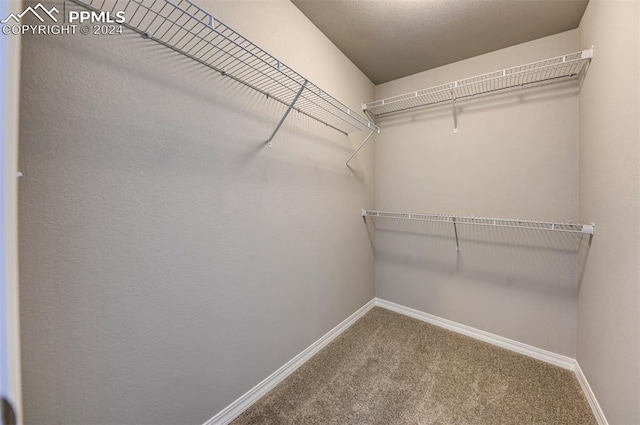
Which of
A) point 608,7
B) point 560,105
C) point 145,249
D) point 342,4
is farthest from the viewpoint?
point 560,105

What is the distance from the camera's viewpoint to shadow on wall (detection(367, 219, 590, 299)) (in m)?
1.69

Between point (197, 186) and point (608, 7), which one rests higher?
point (608, 7)

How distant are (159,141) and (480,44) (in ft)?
7.63

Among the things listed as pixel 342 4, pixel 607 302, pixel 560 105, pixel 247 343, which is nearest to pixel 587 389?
pixel 607 302

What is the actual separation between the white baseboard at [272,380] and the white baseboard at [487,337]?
602 mm

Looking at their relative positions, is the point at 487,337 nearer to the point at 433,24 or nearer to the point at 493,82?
the point at 493,82

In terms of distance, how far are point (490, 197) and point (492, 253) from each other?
46cm

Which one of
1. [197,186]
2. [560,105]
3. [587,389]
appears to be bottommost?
[587,389]

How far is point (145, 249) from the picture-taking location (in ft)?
3.09

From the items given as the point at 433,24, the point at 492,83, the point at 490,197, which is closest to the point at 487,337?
the point at 490,197

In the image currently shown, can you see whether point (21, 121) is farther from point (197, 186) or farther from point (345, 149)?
point (345, 149)

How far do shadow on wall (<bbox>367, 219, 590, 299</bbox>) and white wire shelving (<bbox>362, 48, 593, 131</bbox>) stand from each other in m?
0.97

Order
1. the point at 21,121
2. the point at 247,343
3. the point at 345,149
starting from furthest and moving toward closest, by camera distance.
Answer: the point at 345,149, the point at 247,343, the point at 21,121

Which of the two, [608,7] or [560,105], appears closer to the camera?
[608,7]
